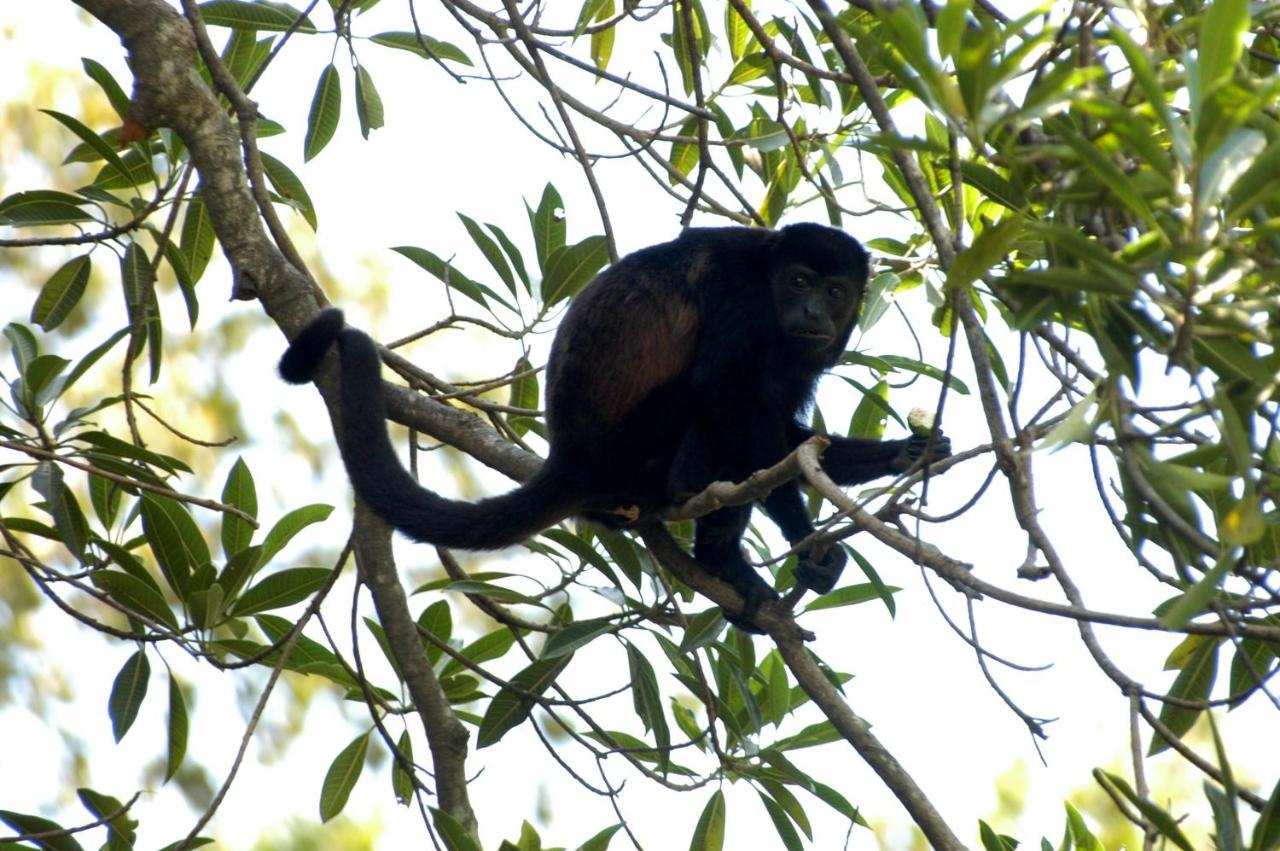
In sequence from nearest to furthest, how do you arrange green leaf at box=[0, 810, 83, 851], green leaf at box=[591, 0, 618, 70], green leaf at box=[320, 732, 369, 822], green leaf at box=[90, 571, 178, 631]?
green leaf at box=[0, 810, 83, 851], green leaf at box=[90, 571, 178, 631], green leaf at box=[320, 732, 369, 822], green leaf at box=[591, 0, 618, 70]

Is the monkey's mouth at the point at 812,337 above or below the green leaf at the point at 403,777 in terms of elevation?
above

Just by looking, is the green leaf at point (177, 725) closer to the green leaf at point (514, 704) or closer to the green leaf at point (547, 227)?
the green leaf at point (514, 704)

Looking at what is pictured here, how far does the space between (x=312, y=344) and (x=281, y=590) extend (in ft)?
2.22

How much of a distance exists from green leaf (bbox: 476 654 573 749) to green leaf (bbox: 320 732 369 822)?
1.49ft

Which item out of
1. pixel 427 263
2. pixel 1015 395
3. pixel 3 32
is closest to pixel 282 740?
pixel 3 32

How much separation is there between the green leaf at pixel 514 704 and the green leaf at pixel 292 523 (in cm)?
67

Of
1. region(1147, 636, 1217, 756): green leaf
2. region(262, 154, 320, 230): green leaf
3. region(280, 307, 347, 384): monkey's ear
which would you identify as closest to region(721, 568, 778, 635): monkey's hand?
region(1147, 636, 1217, 756): green leaf

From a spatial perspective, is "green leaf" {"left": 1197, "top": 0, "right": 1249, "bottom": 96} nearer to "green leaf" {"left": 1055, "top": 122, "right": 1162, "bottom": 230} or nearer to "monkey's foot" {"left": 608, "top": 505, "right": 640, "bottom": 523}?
"green leaf" {"left": 1055, "top": 122, "right": 1162, "bottom": 230}

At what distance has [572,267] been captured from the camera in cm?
375

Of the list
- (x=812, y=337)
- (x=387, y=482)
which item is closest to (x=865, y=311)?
(x=812, y=337)

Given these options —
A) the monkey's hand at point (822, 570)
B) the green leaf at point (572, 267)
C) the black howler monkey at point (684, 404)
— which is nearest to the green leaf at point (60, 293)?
the black howler monkey at point (684, 404)

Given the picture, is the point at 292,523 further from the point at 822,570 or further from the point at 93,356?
the point at 822,570

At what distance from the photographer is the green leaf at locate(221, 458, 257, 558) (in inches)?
132

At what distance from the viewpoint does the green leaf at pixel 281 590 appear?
10.8 feet
